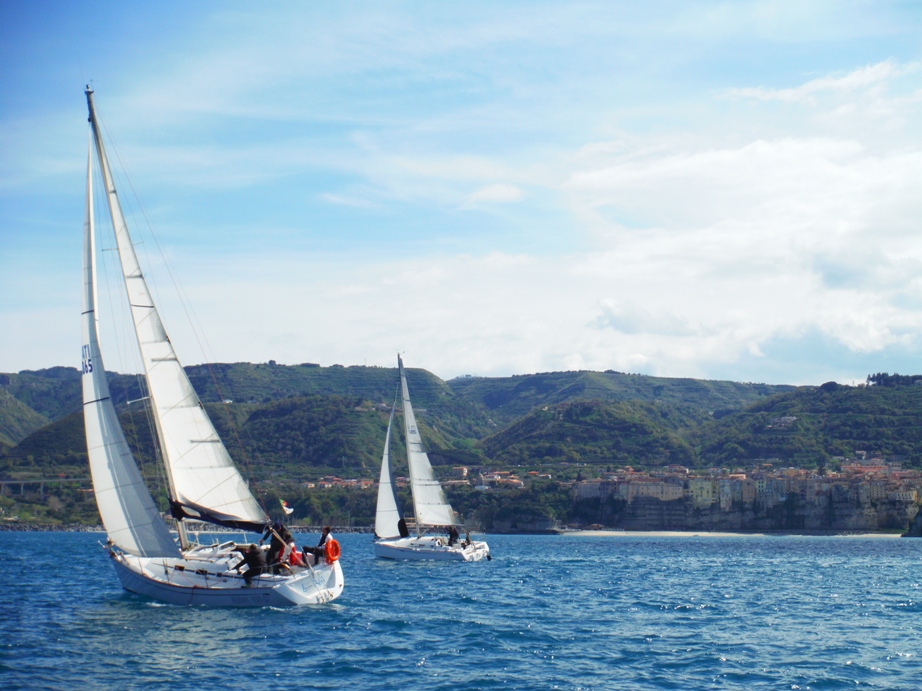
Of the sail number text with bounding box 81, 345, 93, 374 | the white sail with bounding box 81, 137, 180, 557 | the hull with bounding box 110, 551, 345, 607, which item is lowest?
the hull with bounding box 110, 551, 345, 607

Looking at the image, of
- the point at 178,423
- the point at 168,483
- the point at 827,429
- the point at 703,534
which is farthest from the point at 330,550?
the point at 827,429

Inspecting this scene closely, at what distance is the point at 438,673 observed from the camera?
67.9ft

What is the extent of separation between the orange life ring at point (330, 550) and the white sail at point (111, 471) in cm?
445

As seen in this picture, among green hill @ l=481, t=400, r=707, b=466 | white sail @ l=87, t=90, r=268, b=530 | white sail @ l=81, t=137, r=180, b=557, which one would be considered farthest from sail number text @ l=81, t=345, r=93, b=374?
green hill @ l=481, t=400, r=707, b=466

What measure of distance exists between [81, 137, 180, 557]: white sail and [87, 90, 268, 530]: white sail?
1.59 metres

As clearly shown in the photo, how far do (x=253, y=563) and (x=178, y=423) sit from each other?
498 cm

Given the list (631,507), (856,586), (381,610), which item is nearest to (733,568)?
(856,586)

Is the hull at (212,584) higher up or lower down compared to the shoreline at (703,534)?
higher up

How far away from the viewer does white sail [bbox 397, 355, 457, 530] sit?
203ft

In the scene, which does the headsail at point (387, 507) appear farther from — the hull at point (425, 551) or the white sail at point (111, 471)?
the white sail at point (111, 471)

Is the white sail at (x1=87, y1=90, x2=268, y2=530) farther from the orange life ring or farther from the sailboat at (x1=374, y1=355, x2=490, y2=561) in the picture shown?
the sailboat at (x1=374, y1=355, x2=490, y2=561)

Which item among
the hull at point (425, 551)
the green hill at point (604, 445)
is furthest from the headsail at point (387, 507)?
the green hill at point (604, 445)

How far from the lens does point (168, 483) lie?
30.8 metres

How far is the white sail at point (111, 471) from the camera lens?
28.5 meters
